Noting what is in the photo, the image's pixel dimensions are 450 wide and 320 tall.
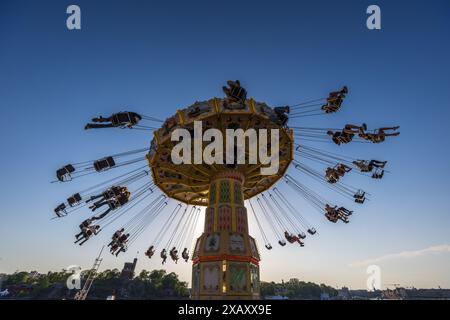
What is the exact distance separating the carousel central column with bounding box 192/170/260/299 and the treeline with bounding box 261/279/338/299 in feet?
281

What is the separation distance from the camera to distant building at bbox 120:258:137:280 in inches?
3179

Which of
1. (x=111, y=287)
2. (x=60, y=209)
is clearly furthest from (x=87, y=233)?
(x=111, y=287)

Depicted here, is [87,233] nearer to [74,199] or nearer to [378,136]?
[74,199]

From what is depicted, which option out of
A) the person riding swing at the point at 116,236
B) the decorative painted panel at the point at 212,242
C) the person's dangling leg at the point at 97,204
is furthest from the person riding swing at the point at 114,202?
the decorative painted panel at the point at 212,242

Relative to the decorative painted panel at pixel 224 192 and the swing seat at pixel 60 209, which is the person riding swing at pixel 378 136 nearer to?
the decorative painted panel at pixel 224 192

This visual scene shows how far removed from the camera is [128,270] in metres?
82.9

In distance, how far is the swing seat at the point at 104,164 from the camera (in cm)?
1714

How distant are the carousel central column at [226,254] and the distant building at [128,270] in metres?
75.4

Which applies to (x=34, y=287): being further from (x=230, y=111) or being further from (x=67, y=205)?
(x=230, y=111)

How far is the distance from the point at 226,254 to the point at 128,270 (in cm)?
7999

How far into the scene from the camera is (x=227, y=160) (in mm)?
19672

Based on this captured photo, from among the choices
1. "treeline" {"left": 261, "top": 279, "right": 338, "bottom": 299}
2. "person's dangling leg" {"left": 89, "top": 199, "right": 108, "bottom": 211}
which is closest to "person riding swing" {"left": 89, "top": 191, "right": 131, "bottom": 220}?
"person's dangling leg" {"left": 89, "top": 199, "right": 108, "bottom": 211}
